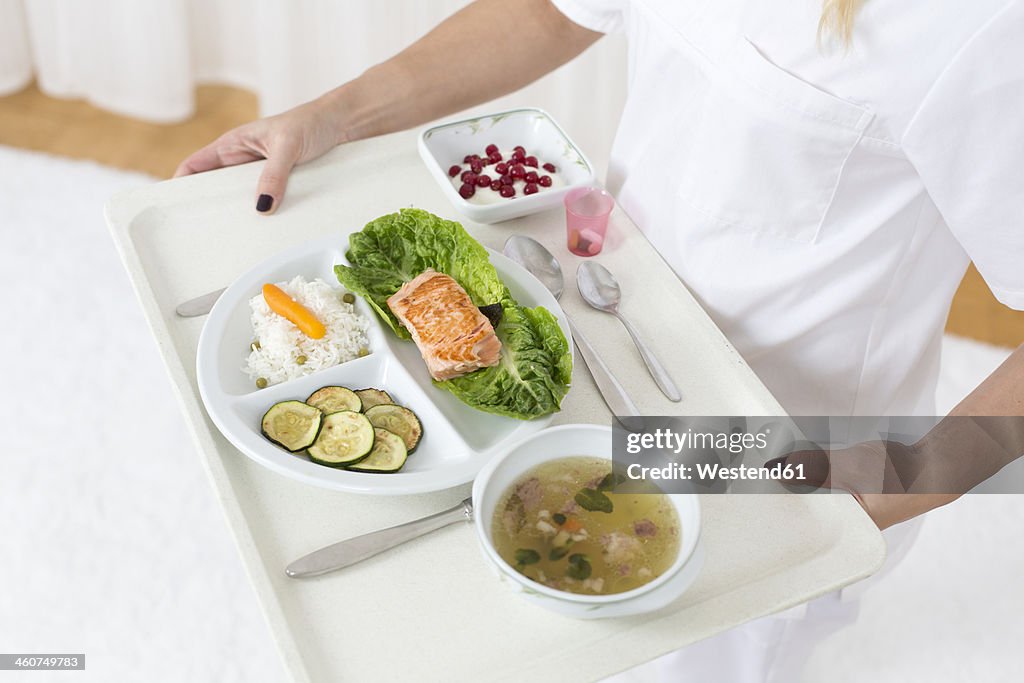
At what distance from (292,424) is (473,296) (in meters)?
0.32

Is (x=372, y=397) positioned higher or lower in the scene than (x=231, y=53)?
higher

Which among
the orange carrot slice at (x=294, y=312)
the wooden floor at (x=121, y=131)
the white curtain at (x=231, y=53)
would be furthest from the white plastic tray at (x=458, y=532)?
the wooden floor at (x=121, y=131)

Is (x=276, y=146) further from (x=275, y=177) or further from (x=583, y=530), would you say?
(x=583, y=530)

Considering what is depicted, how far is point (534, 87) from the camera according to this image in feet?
10.5

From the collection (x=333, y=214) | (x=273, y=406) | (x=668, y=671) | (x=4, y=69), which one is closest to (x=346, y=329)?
(x=273, y=406)

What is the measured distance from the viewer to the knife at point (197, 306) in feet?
4.36

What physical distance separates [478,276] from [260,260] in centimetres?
32

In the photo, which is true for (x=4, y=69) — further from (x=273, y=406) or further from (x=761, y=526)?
(x=761, y=526)

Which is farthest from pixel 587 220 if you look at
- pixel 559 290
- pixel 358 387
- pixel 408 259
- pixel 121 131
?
pixel 121 131

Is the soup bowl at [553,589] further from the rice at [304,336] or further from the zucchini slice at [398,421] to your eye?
the rice at [304,336]

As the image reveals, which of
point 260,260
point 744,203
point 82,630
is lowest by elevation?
point 82,630

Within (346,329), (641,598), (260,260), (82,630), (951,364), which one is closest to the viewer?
(641,598)

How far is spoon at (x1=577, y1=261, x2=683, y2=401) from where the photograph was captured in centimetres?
130

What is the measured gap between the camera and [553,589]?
0.98 meters
